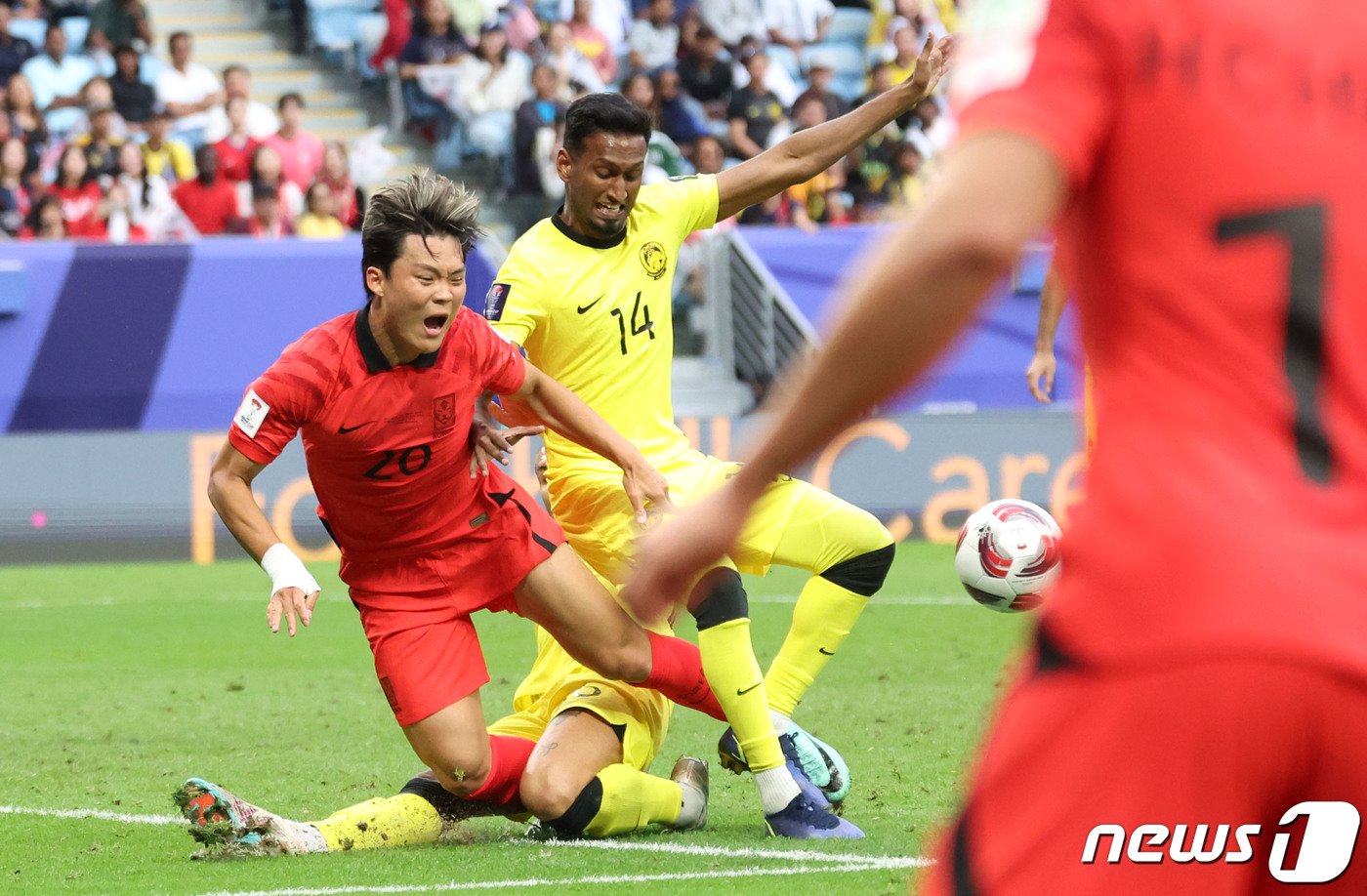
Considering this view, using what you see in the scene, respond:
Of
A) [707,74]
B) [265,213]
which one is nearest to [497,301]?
[265,213]

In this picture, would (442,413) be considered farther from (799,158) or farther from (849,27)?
(849,27)

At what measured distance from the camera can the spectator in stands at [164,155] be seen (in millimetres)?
17484

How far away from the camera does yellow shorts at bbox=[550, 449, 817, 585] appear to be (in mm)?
6453

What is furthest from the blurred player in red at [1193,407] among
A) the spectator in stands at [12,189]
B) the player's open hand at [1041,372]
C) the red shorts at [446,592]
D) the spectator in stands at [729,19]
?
the spectator in stands at [729,19]

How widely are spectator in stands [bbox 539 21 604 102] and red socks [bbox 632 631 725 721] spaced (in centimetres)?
1288

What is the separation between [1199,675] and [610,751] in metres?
4.23

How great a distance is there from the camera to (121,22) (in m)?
18.9

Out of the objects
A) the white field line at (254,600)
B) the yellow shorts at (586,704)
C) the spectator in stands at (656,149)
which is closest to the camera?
the yellow shorts at (586,704)

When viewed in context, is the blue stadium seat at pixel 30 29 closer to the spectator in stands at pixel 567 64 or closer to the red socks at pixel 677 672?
the spectator in stands at pixel 567 64

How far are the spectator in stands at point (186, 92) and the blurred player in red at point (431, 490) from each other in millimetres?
13236

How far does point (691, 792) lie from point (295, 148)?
43.0ft

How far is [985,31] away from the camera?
1969mm

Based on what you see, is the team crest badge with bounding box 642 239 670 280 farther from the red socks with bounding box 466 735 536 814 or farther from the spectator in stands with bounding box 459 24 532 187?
the spectator in stands with bounding box 459 24 532 187

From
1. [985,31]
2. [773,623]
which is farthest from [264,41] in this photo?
[985,31]
